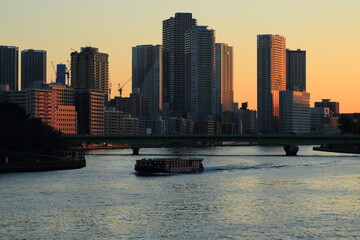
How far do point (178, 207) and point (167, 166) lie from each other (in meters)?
47.8

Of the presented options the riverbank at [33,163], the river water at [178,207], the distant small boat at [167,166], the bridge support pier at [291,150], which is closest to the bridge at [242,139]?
the bridge support pier at [291,150]

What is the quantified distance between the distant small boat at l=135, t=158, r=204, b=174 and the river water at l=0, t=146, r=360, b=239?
827cm

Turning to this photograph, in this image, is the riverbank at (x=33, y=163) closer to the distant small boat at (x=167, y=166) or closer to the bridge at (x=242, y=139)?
the distant small boat at (x=167, y=166)

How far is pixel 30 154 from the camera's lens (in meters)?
127

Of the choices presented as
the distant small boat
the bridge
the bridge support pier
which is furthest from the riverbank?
the bridge support pier

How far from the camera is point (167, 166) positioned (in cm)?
11725

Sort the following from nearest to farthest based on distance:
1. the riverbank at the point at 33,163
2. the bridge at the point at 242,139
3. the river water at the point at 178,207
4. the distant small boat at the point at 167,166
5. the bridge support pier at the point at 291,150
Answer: the river water at the point at 178,207 → the riverbank at the point at 33,163 → the distant small boat at the point at 167,166 → the bridge at the point at 242,139 → the bridge support pier at the point at 291,150

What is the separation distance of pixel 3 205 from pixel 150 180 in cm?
3423

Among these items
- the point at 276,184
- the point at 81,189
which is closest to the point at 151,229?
the point at 81,189

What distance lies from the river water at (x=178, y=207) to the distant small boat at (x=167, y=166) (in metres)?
8.27

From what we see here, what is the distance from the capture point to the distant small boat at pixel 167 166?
115 m

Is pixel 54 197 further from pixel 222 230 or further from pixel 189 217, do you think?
pixel 222 230

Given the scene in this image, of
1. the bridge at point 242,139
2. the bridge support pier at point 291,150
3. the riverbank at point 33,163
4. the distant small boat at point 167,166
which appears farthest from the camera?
the bridge support pier at point 291,150

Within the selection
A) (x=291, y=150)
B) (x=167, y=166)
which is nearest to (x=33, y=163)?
(x=167, y=166)
